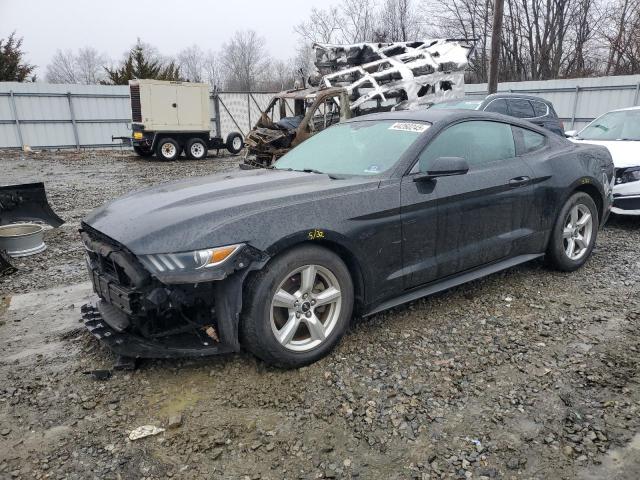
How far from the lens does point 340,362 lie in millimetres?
3086

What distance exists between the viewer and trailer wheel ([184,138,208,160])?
17.4 m

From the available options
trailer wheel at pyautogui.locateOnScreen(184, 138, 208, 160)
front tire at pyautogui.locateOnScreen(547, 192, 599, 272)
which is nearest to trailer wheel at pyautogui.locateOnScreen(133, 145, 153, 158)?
trailer wheel at pyautogui.locateOnScreen(184, 138, 208, 160)

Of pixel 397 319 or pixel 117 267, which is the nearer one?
pixel 117 267

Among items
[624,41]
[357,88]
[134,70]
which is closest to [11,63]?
[134,70]

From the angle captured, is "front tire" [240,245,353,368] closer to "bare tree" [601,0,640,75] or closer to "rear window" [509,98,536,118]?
"rear window" [509,98,536,118]

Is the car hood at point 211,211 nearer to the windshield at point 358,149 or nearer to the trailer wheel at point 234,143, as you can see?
the windshield at point 358,149

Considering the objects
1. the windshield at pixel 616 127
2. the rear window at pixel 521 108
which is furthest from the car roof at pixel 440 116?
the rear window at pixel 521 108

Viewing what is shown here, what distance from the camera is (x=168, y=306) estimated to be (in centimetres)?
263

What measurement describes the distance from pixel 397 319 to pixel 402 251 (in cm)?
67

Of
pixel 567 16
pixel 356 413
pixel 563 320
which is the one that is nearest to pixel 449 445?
pixel 356 413

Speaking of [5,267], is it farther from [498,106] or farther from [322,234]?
[498,106]

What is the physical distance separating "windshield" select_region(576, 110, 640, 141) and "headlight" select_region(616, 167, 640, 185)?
118 cm

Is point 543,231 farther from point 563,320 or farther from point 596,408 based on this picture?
point 596,408

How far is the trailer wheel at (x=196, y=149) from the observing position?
17.4 meters
